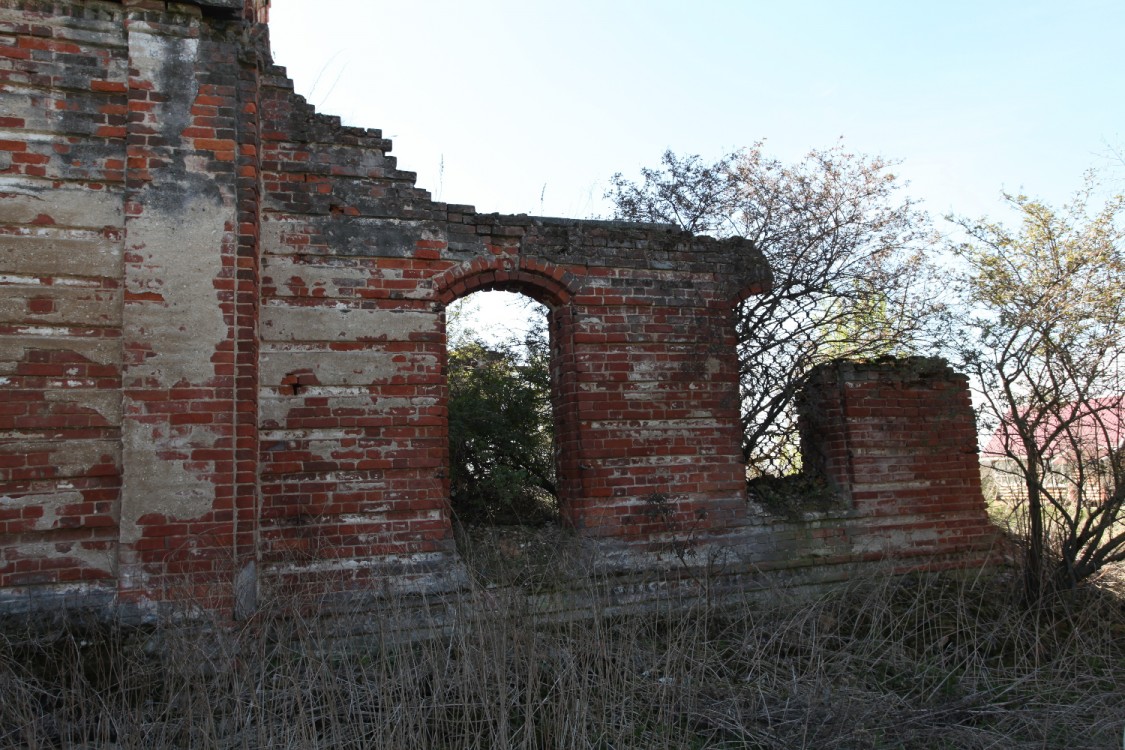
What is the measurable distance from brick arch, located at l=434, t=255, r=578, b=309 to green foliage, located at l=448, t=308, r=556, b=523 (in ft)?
3.69

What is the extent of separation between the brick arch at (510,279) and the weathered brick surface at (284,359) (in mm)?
27

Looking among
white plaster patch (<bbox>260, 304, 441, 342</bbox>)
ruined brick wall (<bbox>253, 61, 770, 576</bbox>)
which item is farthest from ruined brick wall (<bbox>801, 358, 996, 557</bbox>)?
white plaster patch (<bbox>260, 304, 441, 342</bbox>)

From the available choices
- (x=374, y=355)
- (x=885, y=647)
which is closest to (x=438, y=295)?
(x=374, y=355)

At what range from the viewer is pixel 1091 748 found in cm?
390

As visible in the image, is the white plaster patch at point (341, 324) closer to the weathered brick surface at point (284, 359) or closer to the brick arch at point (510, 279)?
the weathered brick surface at point (284, 359)

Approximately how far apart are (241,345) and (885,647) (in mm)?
4502

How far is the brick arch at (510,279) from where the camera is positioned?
592 centimetres

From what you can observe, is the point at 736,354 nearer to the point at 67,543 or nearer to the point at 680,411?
the point at 680,411

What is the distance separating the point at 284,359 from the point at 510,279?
1.74 meters

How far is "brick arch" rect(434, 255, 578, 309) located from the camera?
592cm

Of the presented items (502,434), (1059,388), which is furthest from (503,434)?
(1059,388)

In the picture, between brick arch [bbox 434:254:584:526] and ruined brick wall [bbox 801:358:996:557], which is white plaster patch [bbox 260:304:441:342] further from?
ruined brick wall [bbox 801:358:996:557]

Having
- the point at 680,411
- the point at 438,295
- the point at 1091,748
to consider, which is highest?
the point at 438,295

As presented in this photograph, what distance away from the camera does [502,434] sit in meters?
6.86
